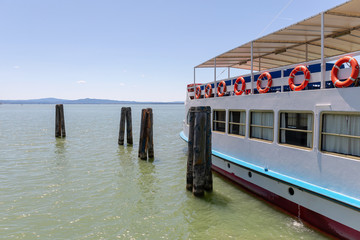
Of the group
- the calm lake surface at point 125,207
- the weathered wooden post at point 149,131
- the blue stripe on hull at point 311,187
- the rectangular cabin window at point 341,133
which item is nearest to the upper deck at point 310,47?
the rectangular cabin window at point 341,133

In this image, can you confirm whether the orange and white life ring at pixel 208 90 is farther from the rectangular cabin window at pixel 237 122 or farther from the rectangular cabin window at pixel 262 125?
the rectangular cabin window at pixel 262 125

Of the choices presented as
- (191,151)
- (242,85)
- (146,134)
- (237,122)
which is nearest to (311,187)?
(191,151)

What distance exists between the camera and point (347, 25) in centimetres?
779

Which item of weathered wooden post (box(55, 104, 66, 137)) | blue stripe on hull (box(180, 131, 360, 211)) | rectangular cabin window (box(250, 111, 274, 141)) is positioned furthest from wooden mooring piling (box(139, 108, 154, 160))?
weathered wooden post (box(55, 104, 66, 137))

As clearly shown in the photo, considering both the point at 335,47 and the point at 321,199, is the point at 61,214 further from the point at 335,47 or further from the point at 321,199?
the point at 335,47

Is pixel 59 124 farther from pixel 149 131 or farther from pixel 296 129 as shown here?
pixel 296 129

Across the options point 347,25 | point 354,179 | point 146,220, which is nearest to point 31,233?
point 146,220

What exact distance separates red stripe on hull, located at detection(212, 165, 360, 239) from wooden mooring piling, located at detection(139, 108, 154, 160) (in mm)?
6849

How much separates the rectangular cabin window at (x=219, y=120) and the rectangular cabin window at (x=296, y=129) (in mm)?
3559

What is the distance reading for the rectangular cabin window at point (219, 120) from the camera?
11.2 metres

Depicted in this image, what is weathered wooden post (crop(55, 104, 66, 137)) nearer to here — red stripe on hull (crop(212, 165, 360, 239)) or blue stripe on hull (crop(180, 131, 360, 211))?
blue stripe on hull (crop(180, 131, 360, 211))

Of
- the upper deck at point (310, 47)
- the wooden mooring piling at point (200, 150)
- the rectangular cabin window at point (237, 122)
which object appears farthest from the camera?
the rectangular cabin window at point (237, 122)

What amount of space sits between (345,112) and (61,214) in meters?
8.31

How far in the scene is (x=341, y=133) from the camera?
583 cm
